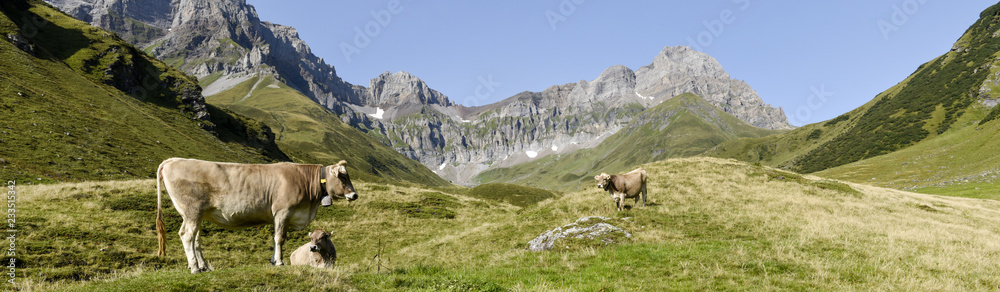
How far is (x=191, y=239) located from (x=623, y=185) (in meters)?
22.8

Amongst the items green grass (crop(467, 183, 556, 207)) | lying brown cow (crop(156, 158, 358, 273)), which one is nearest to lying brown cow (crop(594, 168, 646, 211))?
lying brown cow (crop(156, 158, 358, 273))

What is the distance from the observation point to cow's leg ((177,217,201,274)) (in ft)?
32.7

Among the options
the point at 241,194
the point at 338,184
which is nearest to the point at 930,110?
the point at 338,184

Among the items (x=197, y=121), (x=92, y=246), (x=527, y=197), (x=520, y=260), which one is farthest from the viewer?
(x=197, y=121)

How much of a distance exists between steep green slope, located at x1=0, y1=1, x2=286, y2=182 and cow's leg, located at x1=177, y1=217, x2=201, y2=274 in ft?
145

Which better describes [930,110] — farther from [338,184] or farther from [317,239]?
[317,239]

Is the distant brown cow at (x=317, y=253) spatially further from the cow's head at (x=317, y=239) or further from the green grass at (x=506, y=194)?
the green grass at (x=506, y=194)

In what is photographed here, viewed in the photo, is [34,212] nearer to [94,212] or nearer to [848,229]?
[94,212]

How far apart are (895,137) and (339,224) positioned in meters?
226

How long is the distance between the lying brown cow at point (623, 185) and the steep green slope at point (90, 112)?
2064 inches

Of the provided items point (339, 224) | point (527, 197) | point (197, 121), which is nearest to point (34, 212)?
point (339, 224)

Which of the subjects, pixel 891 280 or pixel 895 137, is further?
pixel 895 137

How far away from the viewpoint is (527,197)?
89.9m

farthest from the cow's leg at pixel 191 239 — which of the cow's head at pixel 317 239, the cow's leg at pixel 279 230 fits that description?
the cow's head at pixel 317 239
